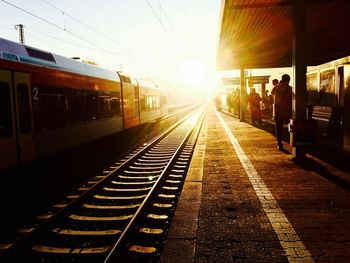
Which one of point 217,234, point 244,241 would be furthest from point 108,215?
point 244,241

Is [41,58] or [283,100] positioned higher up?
[41,58]

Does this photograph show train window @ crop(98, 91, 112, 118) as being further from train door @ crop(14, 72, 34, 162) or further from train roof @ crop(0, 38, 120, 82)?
train door @ crop(14, 72, 34, 162)

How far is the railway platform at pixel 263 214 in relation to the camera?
3.70 meters

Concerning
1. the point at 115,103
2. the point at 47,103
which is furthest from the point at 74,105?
the point at 115,103

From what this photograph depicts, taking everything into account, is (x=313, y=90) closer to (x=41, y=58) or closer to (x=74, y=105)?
(x=74, y=105)

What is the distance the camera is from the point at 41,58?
884 cm

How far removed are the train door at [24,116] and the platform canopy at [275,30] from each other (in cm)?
529

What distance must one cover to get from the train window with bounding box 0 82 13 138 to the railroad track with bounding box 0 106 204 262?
6.55 ft

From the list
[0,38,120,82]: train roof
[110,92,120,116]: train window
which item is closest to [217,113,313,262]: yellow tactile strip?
[0,38,120,82]: train roof

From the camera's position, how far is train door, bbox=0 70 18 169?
683 cm

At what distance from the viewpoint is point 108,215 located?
5.25 metres

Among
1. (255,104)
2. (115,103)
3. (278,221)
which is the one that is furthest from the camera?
(255,104)

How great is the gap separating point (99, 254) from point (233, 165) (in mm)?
5083

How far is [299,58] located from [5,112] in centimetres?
674
